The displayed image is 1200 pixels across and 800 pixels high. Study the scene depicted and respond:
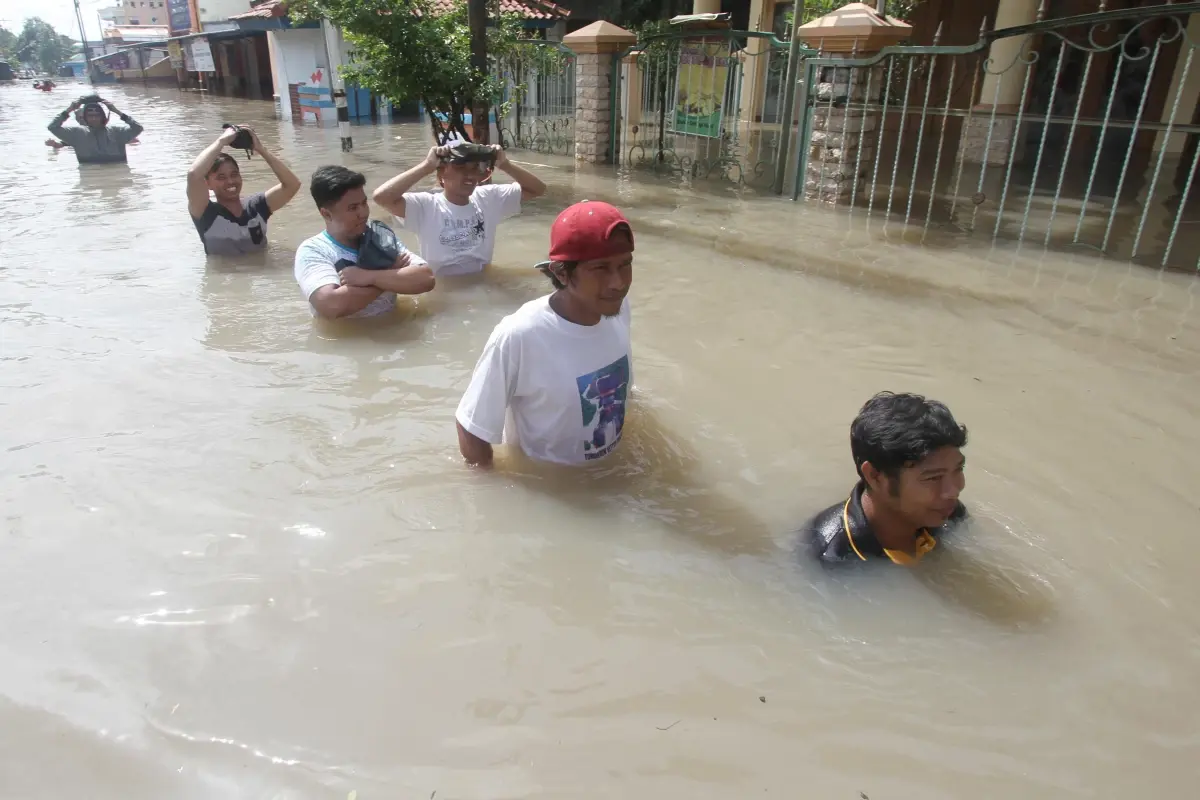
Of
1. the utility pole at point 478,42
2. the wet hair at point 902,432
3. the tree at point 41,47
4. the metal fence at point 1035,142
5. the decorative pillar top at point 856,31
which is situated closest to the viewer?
the wet hair at point 902,432

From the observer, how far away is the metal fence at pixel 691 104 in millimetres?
→ 10672

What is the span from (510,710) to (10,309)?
16.5 feet

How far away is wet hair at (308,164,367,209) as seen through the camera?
4.61m

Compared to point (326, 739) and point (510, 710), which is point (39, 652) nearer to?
point (326, 739)

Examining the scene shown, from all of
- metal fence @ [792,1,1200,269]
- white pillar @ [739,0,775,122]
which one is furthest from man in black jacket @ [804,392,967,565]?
white pillar @ [739,0,775,122]

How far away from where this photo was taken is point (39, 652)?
2324 mm

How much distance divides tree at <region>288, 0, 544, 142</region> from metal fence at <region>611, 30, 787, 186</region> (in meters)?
2.98

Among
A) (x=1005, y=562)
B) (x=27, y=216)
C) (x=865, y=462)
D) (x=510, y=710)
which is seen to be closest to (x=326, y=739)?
(x=510, y=710)

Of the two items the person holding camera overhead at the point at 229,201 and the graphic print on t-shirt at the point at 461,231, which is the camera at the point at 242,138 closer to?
the person holding camera overhead at the point at 229,201

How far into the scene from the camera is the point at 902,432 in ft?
7.84

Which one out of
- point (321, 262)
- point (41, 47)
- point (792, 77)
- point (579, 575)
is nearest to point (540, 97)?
point (792, 77)

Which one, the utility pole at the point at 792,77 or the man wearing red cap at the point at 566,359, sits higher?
the utility pole at the point at 792,77

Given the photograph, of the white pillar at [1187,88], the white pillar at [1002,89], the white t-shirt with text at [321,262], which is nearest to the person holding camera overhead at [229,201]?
the white t-shirt with text at [321,262]

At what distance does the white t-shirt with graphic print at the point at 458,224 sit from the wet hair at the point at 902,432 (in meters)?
3.78
